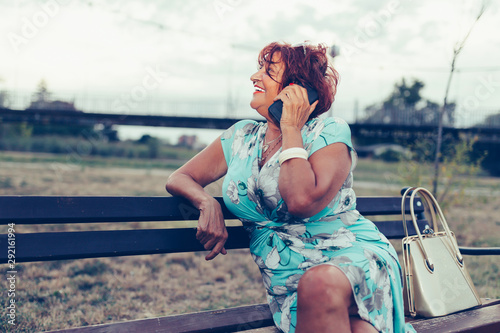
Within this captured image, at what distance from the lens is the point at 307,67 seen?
198 centimetres

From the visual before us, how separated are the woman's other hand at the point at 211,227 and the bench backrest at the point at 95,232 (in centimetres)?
18

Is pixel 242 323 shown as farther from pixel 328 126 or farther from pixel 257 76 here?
pixel 257 76

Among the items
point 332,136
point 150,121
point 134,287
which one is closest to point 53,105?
point 150,121

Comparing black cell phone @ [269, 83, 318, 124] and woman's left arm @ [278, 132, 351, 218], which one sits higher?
black cell phone @ [269, 83, 318, 124]

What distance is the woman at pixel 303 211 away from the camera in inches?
62.7

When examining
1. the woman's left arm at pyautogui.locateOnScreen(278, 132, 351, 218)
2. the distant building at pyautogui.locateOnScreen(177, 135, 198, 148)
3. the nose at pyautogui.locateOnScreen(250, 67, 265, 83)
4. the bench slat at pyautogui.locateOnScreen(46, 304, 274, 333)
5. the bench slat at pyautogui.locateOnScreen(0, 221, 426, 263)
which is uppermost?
the nose at pyautogui.locateOnScreen(250, 67, 265, 83)

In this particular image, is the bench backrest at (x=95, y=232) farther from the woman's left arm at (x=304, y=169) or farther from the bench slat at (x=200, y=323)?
the woman's left arm at (x=304, y=169)

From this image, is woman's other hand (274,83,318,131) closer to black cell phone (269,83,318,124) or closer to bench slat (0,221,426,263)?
black cell phone (269,83,318,124)

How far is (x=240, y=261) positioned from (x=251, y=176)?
3.36 meters

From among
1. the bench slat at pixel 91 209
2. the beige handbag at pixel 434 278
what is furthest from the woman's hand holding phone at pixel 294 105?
the beige handbag at pixel 434 278

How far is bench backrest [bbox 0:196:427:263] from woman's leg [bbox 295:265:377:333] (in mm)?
751

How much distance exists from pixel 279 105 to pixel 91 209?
0.97 m

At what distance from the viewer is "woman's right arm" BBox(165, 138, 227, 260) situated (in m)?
1.94

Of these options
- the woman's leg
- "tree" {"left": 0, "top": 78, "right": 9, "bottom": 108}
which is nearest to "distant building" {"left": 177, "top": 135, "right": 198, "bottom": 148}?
"tree" {"left": 0, "top": 78, "right": 9, "bottom": 108}
